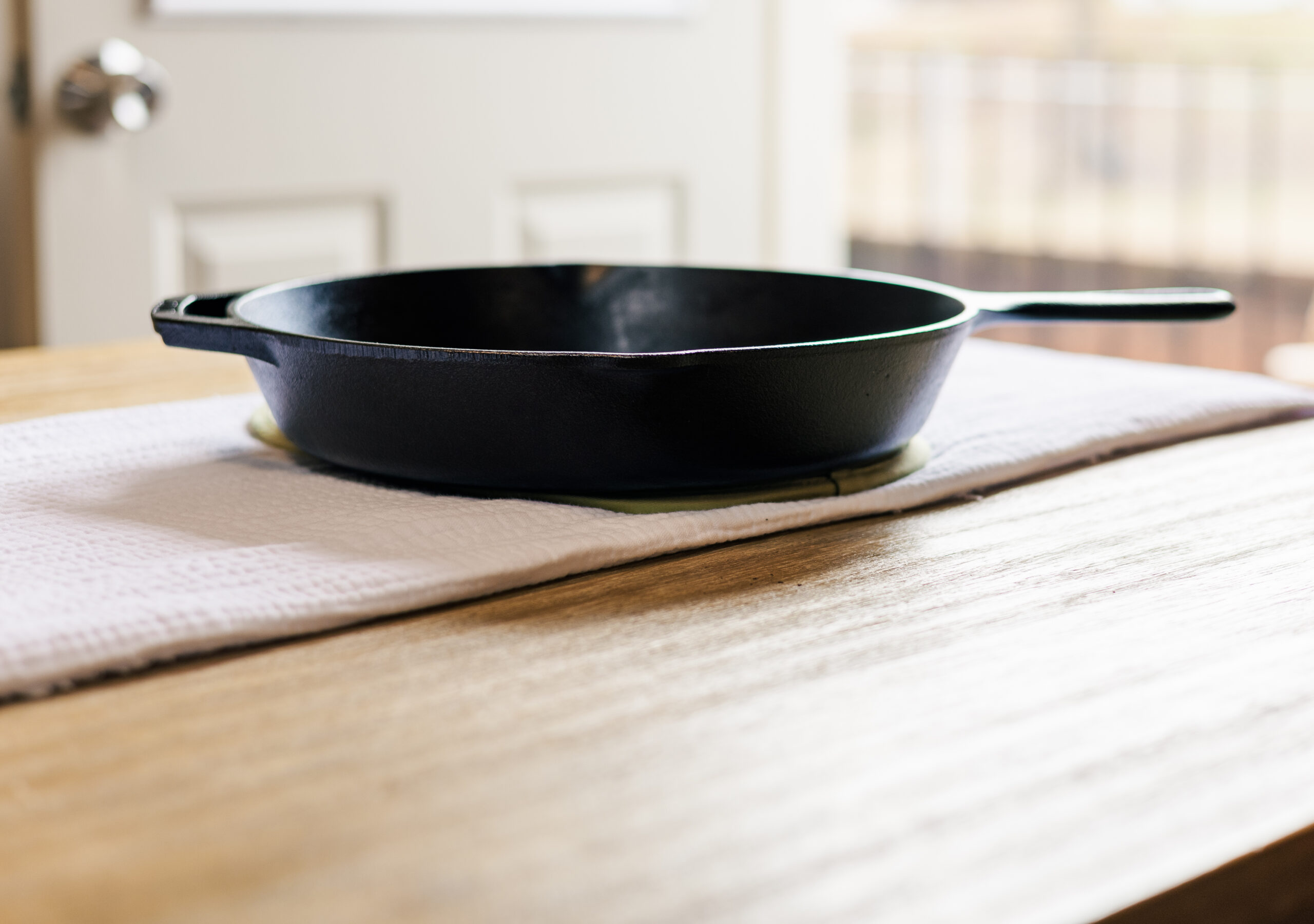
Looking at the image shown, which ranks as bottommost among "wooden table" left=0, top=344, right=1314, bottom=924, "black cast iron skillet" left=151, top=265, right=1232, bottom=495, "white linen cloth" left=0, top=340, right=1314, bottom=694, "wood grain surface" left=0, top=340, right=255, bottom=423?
"wooden table" left=0, top=344, right=1314, bottom=924

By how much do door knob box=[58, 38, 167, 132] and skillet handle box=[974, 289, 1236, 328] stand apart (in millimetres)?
1304

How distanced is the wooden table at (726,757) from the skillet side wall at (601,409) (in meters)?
0.05

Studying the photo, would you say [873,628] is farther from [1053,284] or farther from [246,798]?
[1053,284]

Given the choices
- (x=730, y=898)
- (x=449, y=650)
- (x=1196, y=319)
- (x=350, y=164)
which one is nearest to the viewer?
(x=730, y=898)

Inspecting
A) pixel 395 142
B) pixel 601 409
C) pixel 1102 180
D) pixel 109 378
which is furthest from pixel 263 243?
pixel 1102 180

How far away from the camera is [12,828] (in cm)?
32

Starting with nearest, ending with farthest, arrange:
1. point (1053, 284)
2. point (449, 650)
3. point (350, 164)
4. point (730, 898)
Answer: point (730, 898), point (449, 650), point (350, 164), point (1053, 284)

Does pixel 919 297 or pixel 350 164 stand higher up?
pixel 350 164

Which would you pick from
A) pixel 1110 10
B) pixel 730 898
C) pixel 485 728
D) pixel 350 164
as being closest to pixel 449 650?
pixel 485 728

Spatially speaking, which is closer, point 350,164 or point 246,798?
point 246,798

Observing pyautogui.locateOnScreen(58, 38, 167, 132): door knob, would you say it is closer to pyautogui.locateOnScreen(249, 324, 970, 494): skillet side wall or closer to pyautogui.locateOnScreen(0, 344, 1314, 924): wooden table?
pyautogui.locateOnScreen(249, 324, 970, 494): skillet side wall

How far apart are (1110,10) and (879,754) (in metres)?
7.75

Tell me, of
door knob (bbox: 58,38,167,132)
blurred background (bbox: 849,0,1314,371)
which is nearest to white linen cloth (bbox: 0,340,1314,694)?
door knob (bbox: 58,38,167,132)

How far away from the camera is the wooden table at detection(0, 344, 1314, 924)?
0.30 m
